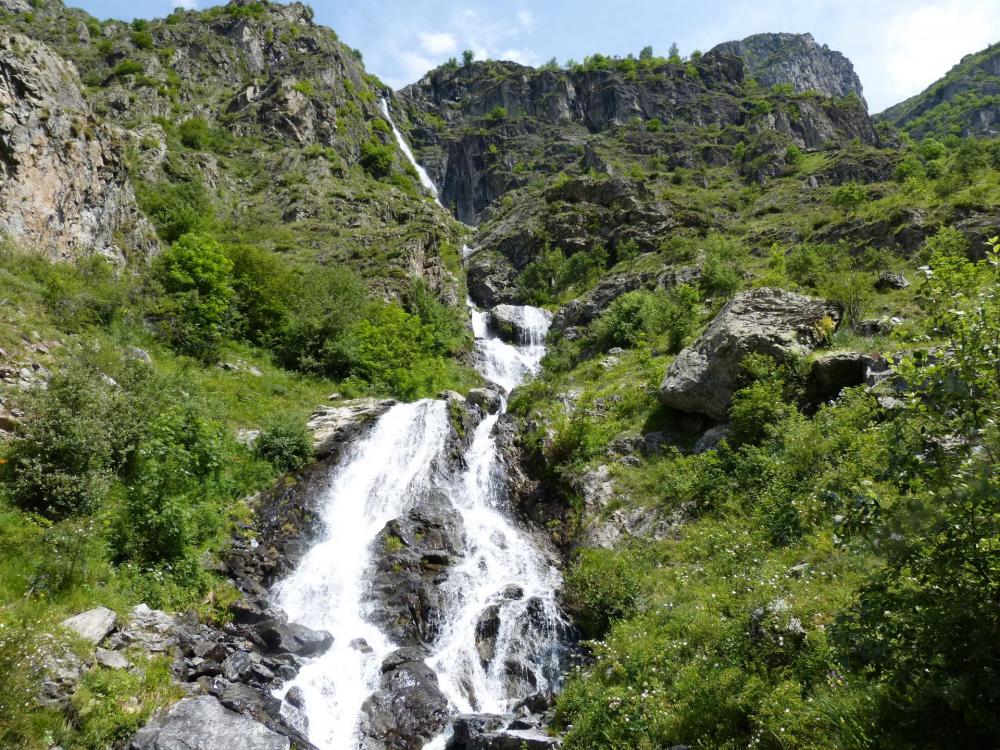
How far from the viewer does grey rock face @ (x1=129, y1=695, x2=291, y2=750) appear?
8344 millimetres

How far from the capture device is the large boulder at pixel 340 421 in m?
20.1

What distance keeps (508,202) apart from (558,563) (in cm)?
6484

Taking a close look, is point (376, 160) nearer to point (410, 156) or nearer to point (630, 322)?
point (410, 156)

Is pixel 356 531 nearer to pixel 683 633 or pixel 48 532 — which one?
pixel 48 532

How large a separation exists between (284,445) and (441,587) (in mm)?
8072

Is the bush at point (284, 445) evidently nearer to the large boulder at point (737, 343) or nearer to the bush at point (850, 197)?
the large boulder at point (737, 343)

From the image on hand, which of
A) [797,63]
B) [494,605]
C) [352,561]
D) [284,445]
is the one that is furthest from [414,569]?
[797,63]

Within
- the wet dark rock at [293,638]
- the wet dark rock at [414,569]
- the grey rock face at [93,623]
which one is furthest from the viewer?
the wet dark rock at [414,569]

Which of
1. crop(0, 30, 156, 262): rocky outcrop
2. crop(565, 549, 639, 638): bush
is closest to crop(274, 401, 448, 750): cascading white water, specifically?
crop(565, 549, 639, 638): bush

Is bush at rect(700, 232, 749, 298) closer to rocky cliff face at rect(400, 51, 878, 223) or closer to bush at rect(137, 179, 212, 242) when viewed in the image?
bush at rect(137, 179, 212, 242)

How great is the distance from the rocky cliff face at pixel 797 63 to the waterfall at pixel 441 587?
493ft

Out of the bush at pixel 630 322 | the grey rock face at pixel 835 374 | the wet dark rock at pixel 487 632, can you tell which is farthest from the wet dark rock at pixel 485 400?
the grey rock face at pixel 835 374

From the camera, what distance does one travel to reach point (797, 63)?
457ft

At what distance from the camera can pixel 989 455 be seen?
3.84m
